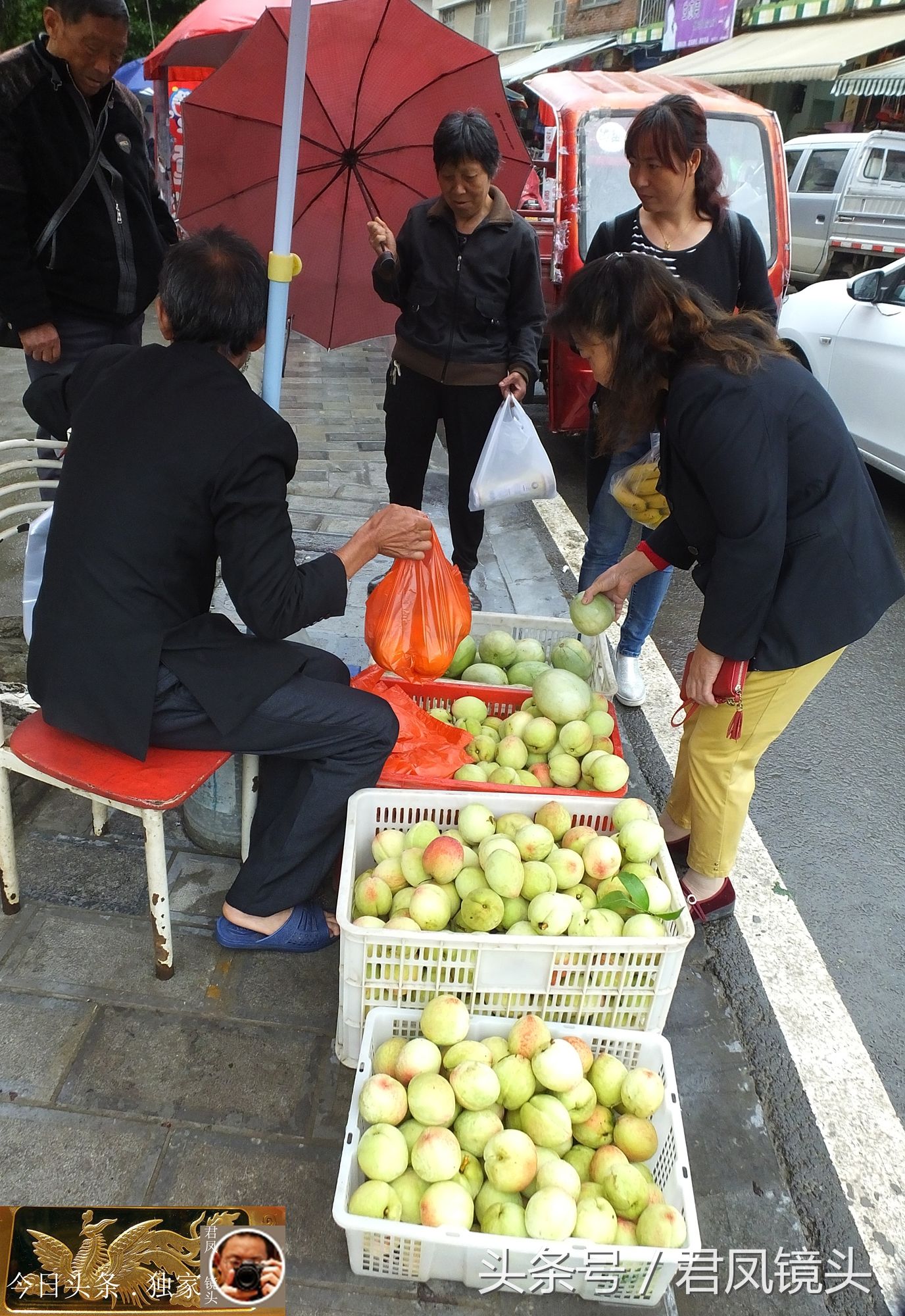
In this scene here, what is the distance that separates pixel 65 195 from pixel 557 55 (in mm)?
23851

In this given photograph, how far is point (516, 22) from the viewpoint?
2814 centimetres

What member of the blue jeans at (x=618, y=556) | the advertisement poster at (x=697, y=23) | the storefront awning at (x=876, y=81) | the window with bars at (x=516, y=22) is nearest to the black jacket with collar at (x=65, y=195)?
the blue jeans at (x=618, y=556)

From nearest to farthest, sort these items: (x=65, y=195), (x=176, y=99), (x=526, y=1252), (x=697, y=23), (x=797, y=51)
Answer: (x=526, y=1252), (x=65, y=195), (x=176, y=99), (x=797, y=51), (x=697, y=23)

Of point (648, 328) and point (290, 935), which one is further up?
point (648, 328)

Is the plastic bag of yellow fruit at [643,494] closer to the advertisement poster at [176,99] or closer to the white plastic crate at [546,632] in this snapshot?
the white plastic crate at [546,632]

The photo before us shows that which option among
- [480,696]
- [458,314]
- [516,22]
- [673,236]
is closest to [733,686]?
[480,696]

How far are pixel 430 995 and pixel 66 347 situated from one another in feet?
9.39

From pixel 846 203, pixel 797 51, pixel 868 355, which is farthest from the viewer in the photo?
pixel 797 51

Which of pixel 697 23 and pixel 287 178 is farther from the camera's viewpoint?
pixel 697 23

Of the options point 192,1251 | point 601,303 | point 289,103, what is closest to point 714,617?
point 601,303

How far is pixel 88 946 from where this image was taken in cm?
242

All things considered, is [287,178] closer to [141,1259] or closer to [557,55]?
[141,1259]

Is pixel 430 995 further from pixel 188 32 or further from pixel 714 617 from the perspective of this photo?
pixel 188 32

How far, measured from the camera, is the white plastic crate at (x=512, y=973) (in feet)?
6.31
